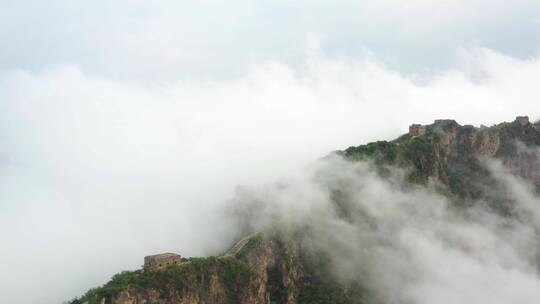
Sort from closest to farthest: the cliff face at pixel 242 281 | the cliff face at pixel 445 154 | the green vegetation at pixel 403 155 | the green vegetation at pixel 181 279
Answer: the green vegetation at pixel 181 279, the cliff face at pixel 242 281, the green vegetation at pixel 403 155, the cliff face at pixel 445 154

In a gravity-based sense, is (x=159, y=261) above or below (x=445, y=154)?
below

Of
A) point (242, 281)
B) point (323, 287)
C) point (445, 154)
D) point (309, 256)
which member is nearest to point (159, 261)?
point (242, 281)

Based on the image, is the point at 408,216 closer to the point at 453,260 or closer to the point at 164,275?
the point at 453,260

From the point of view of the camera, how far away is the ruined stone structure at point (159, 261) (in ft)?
375

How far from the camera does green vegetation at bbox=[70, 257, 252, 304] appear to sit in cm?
10675

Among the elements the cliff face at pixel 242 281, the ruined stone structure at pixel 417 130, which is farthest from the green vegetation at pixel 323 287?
the ruined stone structure at pixel 417 130

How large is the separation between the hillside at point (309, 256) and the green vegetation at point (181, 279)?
0.16m

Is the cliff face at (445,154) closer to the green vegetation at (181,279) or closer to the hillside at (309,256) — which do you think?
the hillside at (309,256)

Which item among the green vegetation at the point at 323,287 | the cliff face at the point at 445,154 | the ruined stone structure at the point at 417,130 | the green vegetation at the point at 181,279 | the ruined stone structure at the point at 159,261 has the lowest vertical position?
the green vegetation at the point at 323,287

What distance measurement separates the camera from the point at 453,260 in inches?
6496

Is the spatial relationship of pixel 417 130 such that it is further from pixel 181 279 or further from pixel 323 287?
pixel 181 279

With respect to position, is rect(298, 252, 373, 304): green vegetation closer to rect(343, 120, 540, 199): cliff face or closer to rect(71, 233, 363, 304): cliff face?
rect(71, 233, 363, 304): cliff face

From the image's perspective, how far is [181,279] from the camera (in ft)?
375

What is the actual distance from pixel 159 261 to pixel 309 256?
130 ft
